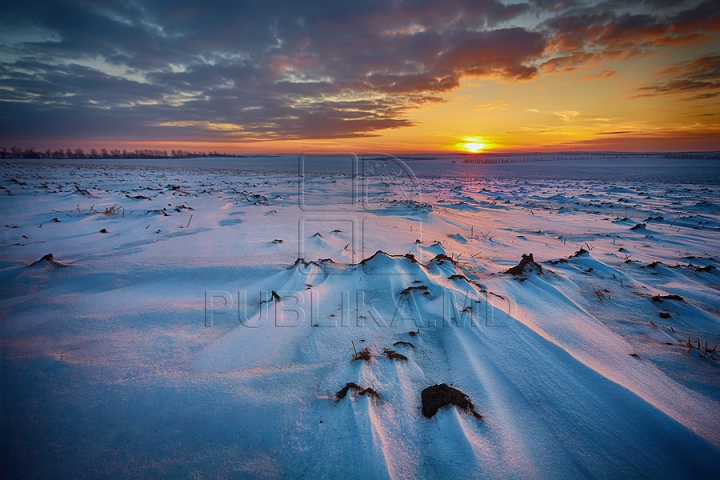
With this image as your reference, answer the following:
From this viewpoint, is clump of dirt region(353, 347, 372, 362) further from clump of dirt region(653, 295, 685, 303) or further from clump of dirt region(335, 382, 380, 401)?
clump of dirt region(653, 295, 685, 303)

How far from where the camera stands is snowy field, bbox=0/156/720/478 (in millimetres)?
1472

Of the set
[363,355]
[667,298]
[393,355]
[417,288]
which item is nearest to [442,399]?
[393,355]

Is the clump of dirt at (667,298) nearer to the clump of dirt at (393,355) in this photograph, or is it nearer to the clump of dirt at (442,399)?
the clump of dirt at (442,399)

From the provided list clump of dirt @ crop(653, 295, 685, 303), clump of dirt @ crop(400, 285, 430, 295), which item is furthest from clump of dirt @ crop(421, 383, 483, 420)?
clump of dirt @ crop(653, 295, 685, 303)

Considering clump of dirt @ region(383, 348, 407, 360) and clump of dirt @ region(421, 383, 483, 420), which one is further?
clump of dirt @ region(383, 348, 407, 360)

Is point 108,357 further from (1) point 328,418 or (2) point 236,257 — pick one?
(2) point 236,257

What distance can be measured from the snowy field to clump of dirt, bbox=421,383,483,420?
32 millimetres

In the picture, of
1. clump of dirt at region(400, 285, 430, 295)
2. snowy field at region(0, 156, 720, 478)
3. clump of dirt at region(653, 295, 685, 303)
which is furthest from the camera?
clump of dirt at region(400, 285, 430, 295)

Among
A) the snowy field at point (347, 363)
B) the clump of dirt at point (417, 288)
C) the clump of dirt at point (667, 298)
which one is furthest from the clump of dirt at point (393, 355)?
the clump of dirt at point (667, 298)

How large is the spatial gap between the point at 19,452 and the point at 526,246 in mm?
6265

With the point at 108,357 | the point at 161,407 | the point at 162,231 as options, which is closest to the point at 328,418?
the point at 161,407

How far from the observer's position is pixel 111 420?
63.8 inches

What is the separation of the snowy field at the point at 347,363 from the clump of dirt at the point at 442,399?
3cm

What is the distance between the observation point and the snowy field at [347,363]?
4.83ft
